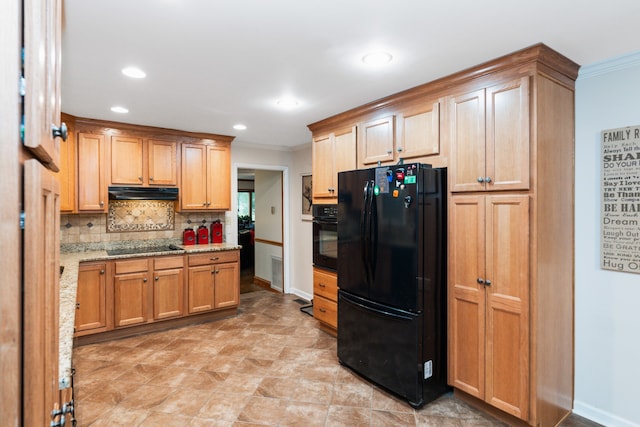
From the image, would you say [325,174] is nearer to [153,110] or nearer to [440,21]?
[153,110]

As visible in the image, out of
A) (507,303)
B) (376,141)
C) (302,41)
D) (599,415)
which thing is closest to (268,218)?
(376,141)

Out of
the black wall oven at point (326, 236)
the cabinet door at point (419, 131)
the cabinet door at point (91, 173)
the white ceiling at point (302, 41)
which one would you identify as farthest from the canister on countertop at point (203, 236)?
the cabinet door at point (419, 131)

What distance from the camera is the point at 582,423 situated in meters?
2.26

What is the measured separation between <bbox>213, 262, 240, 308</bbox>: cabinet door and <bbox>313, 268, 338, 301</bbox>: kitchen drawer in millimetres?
1148

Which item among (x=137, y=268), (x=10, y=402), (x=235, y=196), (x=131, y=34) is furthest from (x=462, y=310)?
(x=235, y=196)

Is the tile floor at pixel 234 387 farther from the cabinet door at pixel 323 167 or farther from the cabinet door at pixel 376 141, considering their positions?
the cabinet door at pixel 376 141

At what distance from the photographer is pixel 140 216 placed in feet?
14.1

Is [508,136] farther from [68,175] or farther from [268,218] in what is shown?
[268,218]

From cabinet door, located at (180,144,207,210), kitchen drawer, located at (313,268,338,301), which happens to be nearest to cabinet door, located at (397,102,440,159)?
kitchen drawer, located at (313,268,338,301)

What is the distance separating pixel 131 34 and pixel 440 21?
1.69m

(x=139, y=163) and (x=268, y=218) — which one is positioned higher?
(x=139, y=163)

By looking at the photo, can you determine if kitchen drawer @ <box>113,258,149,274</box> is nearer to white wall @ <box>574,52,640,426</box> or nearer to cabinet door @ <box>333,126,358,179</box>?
cabinet door @ <box>333,126,358,179</box>

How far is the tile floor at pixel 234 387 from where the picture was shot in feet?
7.64

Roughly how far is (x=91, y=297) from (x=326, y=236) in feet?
8.24
